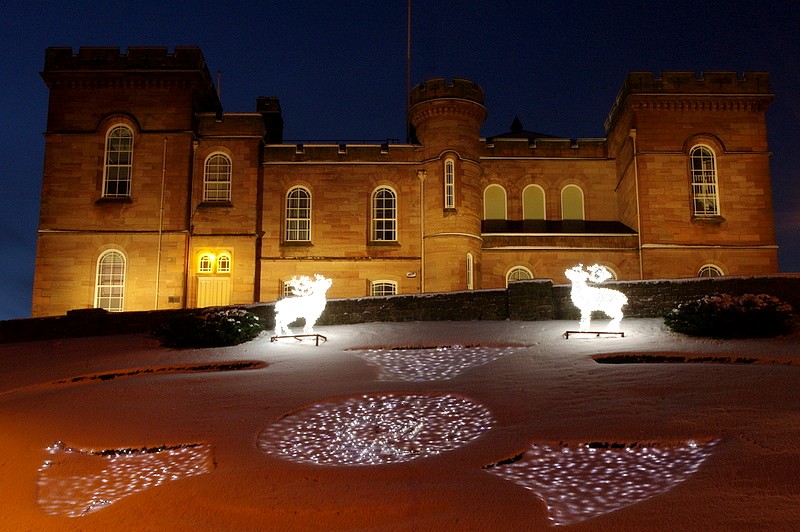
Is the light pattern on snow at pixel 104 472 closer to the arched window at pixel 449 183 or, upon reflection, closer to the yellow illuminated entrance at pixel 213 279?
the yellow illuminated entrance at pixel 213 279

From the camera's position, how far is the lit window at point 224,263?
2569cm

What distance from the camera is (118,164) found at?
2605 cm

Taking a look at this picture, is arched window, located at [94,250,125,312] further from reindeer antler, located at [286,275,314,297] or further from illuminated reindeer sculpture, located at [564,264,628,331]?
illuminated reindeer sculpture, located at [564,264,628,331]

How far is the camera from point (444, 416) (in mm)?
8922

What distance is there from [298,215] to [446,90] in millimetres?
7608

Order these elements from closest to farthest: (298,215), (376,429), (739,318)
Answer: (376,429), (739,318), (298,215)

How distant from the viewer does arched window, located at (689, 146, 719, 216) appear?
26312 mm

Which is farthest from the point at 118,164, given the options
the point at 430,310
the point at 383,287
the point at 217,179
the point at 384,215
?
the point at 430,310

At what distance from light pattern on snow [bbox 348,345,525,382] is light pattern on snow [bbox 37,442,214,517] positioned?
13.9ft

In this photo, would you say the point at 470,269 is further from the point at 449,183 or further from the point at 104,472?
the point at 104,472

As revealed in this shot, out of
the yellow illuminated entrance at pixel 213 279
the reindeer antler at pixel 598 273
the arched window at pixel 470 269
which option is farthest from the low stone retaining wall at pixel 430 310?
the arched window at pixel 470 269

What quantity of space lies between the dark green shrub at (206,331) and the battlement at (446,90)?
13498 millimetres

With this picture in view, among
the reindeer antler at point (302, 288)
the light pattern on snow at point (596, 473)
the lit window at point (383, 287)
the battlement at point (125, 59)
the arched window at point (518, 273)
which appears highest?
the battlement at point (125, 59)

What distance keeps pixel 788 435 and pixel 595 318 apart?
11.2m
